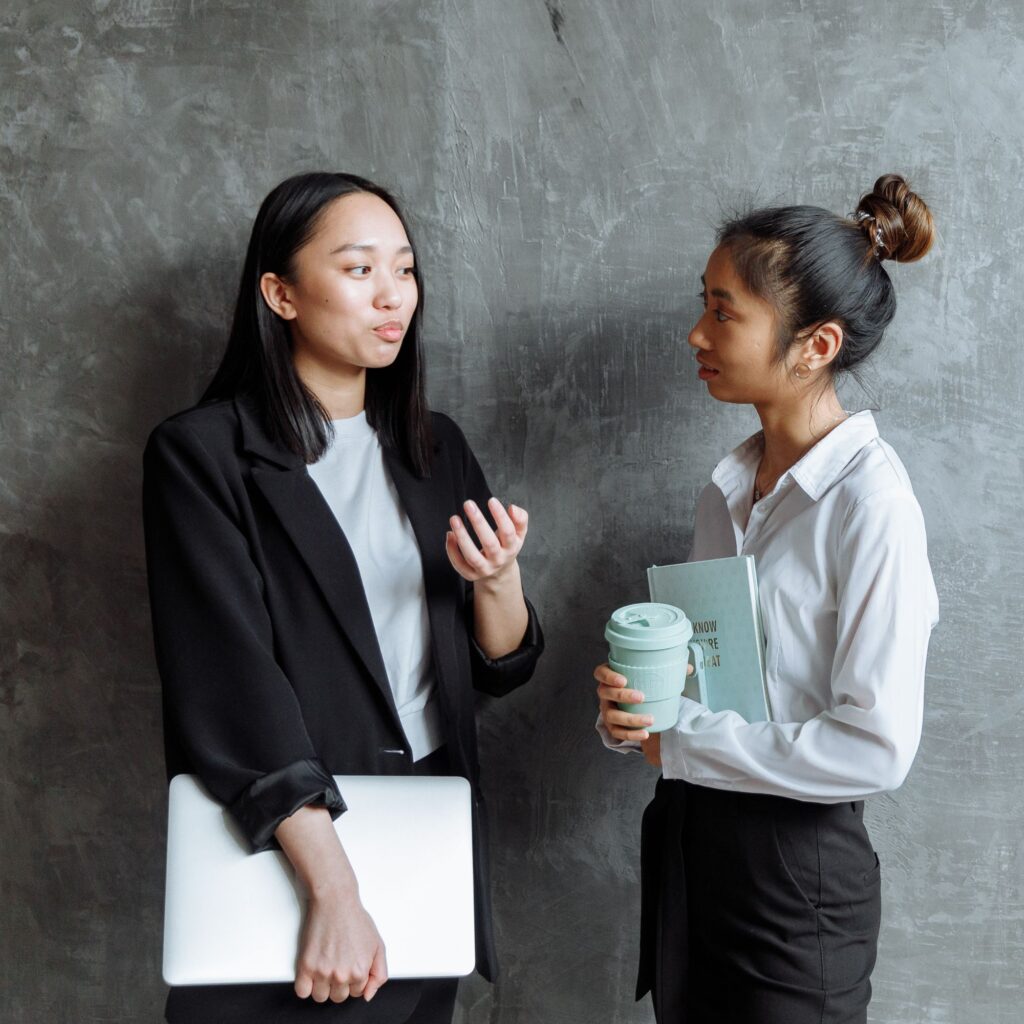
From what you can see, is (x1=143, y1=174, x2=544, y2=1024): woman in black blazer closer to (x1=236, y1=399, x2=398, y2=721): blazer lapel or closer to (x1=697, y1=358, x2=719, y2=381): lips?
(x1=236, y1=399, x2=398, y2=721): blazer lapel

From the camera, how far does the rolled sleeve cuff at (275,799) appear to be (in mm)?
1096

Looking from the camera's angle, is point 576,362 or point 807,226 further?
point 576,362

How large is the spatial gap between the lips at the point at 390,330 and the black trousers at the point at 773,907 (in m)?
0.72

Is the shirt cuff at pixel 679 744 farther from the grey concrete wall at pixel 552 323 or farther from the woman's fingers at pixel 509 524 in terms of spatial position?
the grey concrete wall at pixel 552 323

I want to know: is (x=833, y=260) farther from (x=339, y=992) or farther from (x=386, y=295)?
(x=339, y=992)

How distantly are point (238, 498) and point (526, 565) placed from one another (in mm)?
614

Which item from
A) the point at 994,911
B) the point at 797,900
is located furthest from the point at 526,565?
the point at 994,911

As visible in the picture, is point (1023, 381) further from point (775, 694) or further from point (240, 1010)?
point (240, 1010)

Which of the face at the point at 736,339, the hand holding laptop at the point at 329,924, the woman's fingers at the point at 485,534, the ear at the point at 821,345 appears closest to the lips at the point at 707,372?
the face at the point at 736,339

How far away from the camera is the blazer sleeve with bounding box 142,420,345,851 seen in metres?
1.13

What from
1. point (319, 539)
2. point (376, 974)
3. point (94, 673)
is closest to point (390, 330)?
point (319, 539)

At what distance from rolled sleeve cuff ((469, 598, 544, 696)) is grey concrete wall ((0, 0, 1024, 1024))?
28 centimetres

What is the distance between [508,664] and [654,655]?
32 centimetres

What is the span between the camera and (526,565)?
1675 millimetres
